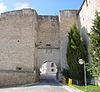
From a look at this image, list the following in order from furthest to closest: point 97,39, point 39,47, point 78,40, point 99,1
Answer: point 39,47, point 78,40, point 99,1, point 97,39

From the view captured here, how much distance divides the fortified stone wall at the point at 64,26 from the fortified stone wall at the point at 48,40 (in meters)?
1.00

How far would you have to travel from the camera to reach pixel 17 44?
47.6 ft

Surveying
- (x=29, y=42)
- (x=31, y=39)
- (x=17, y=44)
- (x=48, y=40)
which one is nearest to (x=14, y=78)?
(x=17, y=44)

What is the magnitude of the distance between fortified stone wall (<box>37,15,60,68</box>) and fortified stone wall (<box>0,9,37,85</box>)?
172 cm

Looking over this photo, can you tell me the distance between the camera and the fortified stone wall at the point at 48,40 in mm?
15875

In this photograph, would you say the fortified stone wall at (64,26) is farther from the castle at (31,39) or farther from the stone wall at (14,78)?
the stone wall at (14,78)

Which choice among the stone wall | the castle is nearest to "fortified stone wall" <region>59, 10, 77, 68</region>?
the castle

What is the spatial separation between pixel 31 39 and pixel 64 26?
4589mm

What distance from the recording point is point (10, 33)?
14891mm

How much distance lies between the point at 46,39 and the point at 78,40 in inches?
199

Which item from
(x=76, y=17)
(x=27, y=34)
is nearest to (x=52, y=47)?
(x=27, y=34)

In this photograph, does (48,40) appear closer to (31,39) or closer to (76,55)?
(31,39)

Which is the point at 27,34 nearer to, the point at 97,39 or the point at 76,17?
the point at 76,17

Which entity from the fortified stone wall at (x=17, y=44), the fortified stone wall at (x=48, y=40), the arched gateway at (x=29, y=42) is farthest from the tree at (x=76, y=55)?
the fortified stone wall at (x=17, y=44)
